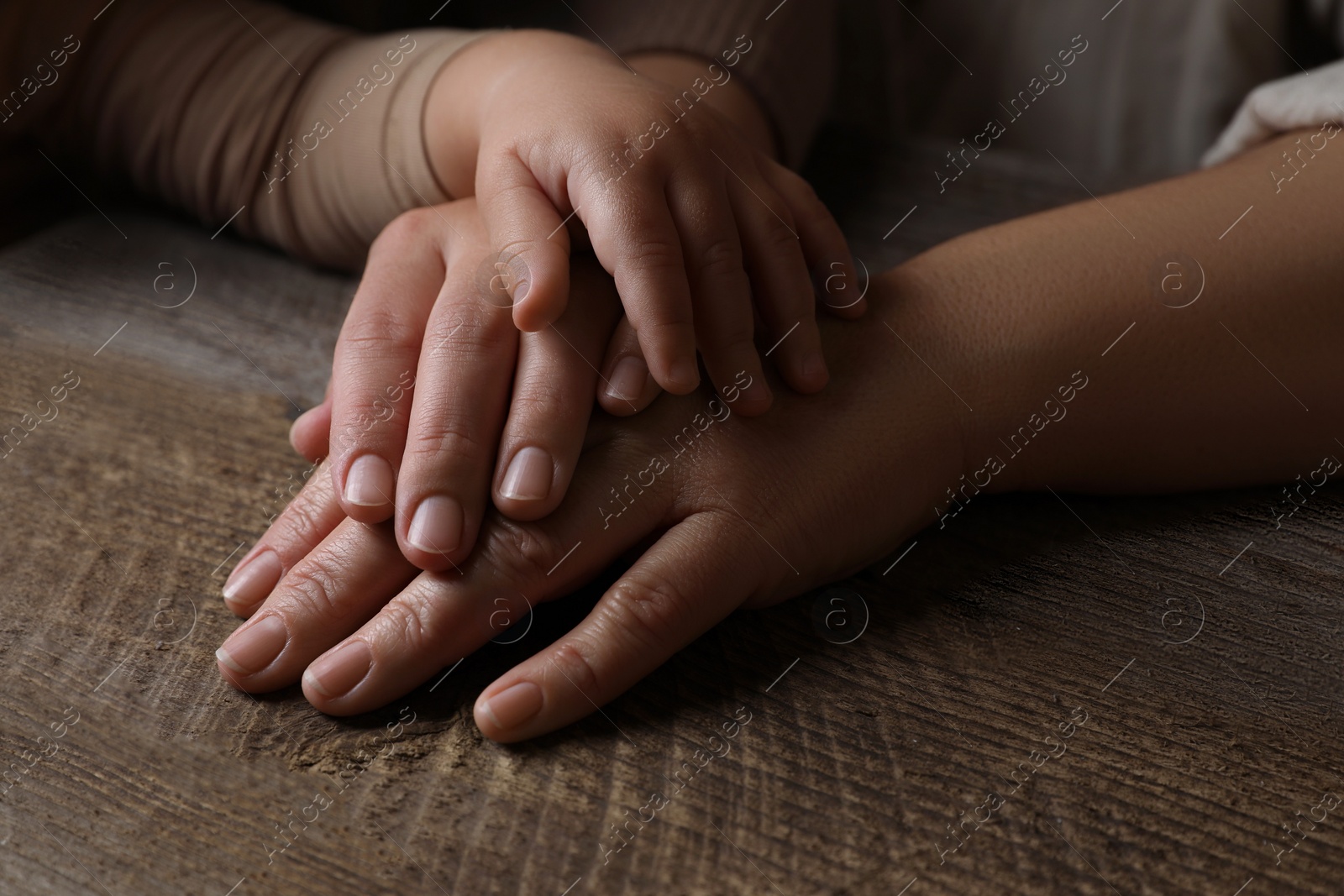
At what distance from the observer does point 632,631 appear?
573 mm

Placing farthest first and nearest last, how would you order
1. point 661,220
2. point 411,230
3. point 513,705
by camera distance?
point 411,230, point 661,220, point 513,705

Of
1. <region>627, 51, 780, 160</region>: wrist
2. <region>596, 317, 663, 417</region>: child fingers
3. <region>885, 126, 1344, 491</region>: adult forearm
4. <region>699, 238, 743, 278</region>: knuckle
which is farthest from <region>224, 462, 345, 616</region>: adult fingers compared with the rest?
<region>627, 51, 780, 160</region>: wrist

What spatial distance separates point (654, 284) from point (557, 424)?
11cm

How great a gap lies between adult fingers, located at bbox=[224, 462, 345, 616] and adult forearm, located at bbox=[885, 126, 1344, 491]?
0.44 meters

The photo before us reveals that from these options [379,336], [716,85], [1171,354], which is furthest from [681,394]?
[716,85]

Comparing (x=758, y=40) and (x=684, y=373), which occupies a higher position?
(x=758, y=40)

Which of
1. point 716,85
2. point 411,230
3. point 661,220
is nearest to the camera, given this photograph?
point 661,220

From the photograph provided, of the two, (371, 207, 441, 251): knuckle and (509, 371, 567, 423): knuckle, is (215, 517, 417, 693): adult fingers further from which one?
(371, 207, 441, 251): knuckle

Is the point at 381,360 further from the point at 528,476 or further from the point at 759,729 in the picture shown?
the point at 759,729

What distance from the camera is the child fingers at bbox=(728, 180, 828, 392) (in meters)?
0.68

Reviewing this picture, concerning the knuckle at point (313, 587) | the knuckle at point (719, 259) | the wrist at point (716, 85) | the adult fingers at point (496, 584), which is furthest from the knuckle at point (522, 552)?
the wrist at point (716, 85)

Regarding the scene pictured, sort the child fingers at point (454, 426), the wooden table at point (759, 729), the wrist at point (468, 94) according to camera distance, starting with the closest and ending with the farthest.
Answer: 1. the wooden table at point (759, 729)
2. the child fingers at point (454, 426)
3. the wrist at point (468, 94)

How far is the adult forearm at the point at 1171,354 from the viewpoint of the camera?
689 mm

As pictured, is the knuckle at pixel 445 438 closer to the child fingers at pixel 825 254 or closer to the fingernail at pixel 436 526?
the fingernail at pixel 436 526
